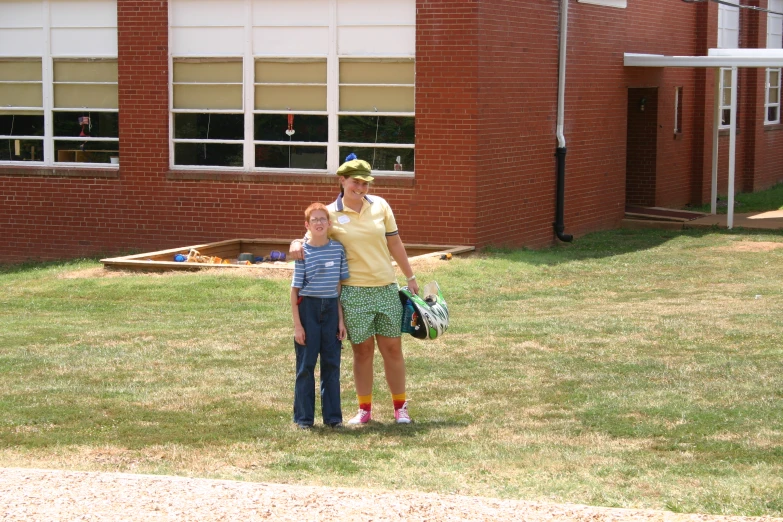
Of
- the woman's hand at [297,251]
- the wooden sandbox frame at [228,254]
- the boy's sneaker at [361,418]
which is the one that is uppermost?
the woman's hand at [297,251]

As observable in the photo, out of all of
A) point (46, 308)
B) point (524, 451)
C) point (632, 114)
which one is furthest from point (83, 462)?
point (632, 114)

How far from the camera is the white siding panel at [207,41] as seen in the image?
16.9 m

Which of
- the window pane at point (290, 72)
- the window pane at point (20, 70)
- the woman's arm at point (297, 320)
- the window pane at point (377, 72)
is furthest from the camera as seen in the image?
the window pane at point (20, 70)

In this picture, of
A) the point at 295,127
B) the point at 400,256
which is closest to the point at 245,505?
the point at 400,256

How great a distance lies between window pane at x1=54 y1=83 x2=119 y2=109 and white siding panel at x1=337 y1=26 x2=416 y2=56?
361 centimetres

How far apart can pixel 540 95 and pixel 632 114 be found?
18.8ft

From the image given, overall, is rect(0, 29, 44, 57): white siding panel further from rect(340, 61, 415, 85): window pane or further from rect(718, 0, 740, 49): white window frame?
rect(718, 0, 740, 49): white window frame

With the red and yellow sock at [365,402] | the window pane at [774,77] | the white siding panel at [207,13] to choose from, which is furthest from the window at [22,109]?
the window pane at [774,77]

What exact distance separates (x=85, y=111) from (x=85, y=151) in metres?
0.60

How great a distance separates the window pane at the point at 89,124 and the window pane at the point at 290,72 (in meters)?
2.38

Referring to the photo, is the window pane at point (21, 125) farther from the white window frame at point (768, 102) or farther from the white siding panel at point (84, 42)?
the white window frame at point (768, 102)

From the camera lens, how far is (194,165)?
17422 mm

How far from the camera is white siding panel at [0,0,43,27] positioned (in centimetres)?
1789

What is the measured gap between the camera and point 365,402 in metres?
7.83
